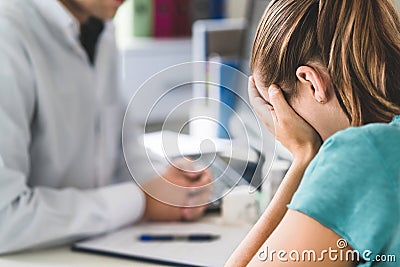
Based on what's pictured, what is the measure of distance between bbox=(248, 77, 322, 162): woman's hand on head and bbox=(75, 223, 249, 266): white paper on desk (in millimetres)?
338

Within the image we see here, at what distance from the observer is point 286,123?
0.72 meters

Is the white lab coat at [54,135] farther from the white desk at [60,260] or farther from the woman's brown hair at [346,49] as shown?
the woman's brown hair at [346,49]

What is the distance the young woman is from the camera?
2.04 ft

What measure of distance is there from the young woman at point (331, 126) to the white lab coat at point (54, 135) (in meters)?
0.38

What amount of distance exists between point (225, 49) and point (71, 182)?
633 millimetres

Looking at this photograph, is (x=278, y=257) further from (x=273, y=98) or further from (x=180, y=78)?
(x=180, y=78)

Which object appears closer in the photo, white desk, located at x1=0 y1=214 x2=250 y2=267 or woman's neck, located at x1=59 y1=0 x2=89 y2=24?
white desk, located at x1=0 y1=214 x2=250 y2=267

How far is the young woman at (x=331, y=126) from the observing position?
62 centimetres

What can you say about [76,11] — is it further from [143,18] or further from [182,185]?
[143,18]

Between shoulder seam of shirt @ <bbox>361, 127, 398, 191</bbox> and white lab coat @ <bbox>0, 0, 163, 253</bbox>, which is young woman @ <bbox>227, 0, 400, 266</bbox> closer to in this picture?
shoulder seam of shirt @ <bbox>361, 127, 398, 191</bbox>

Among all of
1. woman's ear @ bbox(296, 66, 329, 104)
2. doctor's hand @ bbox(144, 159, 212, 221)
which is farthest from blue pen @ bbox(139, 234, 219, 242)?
woman's ear @ bbox(296, 66, 329, 104)

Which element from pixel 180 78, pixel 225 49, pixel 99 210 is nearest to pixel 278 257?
pixel 180 78

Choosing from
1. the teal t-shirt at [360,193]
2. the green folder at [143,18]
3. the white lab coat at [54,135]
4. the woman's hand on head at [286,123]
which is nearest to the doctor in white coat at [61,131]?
the white lab coat at [54,135]

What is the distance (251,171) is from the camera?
2.54ft
